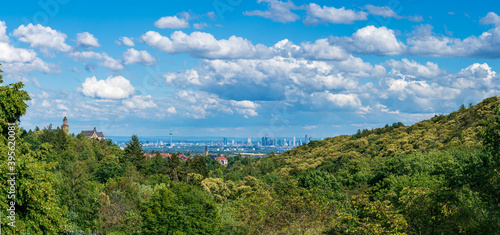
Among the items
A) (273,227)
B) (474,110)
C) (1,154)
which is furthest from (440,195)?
(474,110)

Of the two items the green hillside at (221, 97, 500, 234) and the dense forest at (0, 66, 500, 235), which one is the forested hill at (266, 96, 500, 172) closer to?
the dense forest at (0, 66, 500, 235)

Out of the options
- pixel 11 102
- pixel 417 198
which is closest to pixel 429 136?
pixel 417 198

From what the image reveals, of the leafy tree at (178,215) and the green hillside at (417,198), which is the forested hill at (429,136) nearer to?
the green hillside at (417,198)

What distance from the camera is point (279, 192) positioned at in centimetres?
4116

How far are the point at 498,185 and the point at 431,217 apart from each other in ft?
13.2

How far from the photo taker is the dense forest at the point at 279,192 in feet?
63.3

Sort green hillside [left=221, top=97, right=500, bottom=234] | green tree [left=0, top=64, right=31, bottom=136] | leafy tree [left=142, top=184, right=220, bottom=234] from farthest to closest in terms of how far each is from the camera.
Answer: leafy tree [left=142, top=184, right=220, bottom=234] < green hillside [left=221, top=97, right=500, bottom=234] < green tree [left=0, top=64, right=31, bottom=136]

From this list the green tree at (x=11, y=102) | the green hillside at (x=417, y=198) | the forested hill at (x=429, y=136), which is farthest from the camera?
the forested hill at (x=429, y=136)

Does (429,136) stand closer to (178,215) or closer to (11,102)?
(178,215)

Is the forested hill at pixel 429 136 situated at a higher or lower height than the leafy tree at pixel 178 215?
higher

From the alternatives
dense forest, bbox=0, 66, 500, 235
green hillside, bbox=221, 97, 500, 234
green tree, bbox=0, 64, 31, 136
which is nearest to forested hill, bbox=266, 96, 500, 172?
dense forest, bbox=0, 66, 500, 235

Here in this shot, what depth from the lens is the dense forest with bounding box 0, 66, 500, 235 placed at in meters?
19.3

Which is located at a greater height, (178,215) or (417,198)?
(417,198)

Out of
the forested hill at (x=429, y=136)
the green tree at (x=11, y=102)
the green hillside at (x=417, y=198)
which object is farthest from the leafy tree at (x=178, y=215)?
the forested hill at (x=429, y=136)
